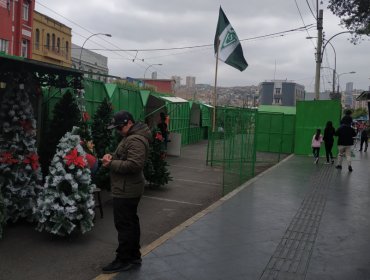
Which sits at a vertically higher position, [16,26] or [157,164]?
[16,26]

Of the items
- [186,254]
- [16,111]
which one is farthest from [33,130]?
[186,254]

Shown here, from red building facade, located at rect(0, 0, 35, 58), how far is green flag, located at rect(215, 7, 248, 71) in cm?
2181

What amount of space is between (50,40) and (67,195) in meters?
49.5

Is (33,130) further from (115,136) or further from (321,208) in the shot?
(321,208)

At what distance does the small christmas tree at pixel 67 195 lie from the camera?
578 cm

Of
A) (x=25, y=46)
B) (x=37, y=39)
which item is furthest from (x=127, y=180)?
(x=37, y=39)

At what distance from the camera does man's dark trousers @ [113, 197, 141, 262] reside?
487 centimetres

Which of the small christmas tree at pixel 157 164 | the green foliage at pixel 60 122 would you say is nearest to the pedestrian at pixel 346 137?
the small christmas tree at pixel 157 164

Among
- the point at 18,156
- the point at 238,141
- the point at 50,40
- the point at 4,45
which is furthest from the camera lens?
the point at 50,40

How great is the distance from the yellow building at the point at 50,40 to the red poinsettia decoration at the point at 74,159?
43.1 meters

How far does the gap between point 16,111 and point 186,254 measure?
331 cm

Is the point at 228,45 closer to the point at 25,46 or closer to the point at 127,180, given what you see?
the point at 127,180

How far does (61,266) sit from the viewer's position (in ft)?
16.6

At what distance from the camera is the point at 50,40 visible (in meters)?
51.9
